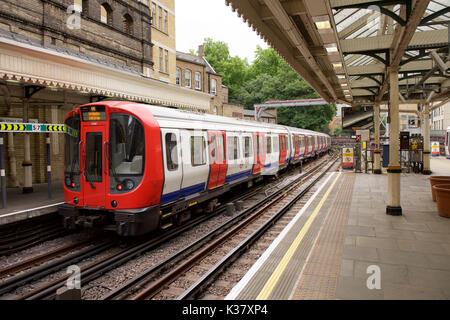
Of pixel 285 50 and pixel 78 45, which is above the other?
pixel 78 45

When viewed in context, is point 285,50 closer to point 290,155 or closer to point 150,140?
point 150,140

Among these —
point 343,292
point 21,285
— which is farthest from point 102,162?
point 343,292

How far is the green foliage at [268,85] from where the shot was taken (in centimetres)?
4834

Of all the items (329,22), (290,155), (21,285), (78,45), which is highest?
(78,45)

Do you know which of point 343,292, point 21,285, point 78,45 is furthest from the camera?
point 78,45

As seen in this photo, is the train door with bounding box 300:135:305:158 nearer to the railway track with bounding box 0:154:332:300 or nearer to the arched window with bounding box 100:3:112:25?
the arched window with bounding box 100:3:112:25

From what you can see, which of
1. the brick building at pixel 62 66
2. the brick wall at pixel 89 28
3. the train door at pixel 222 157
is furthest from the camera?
the brick wall at pixel 89 28

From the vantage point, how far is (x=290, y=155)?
65.1 ft

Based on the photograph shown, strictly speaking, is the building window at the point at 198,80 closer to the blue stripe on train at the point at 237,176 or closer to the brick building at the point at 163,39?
the brick building at the point at 163,39

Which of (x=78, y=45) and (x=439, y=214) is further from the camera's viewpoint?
(x=78, y=45)

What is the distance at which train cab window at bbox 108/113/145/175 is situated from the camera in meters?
6.68

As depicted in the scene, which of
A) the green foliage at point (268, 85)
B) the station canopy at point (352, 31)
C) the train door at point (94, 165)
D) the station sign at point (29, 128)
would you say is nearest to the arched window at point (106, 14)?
the station sign at point (29, 128)

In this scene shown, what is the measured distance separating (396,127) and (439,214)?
2508 mm

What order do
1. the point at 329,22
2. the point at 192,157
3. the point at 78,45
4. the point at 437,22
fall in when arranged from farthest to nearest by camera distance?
the point at 78,45
the point at 192,157
the point at 437,22
the point at 329,22
